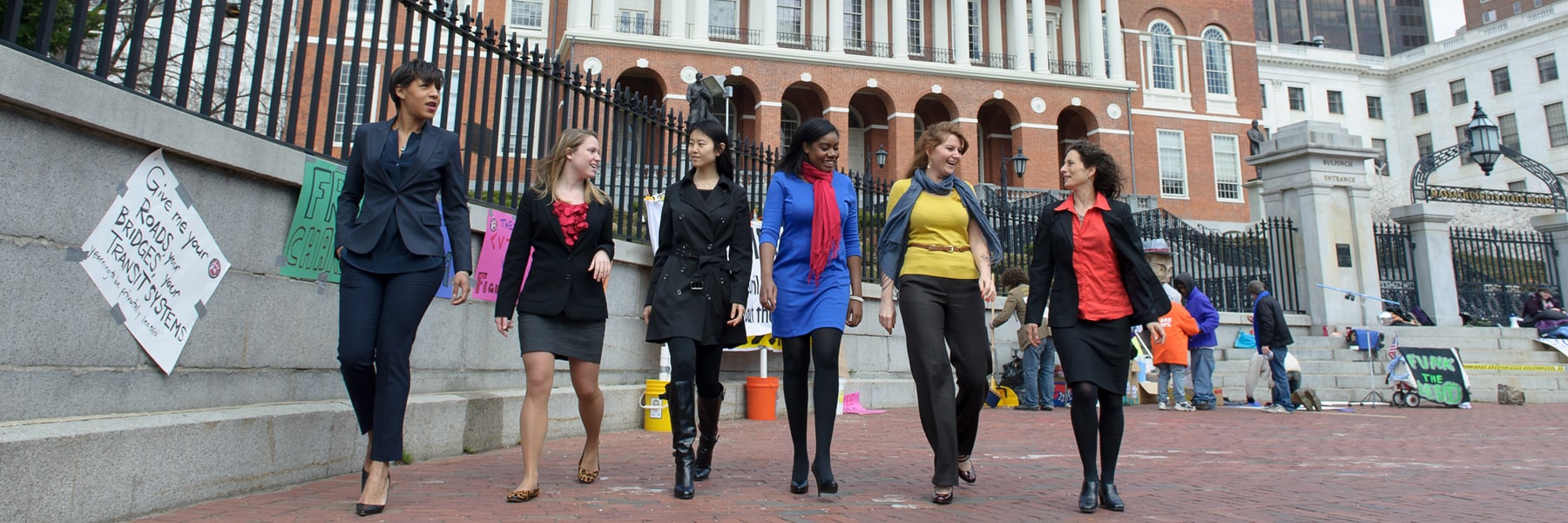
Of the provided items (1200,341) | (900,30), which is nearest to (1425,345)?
(1200,341)

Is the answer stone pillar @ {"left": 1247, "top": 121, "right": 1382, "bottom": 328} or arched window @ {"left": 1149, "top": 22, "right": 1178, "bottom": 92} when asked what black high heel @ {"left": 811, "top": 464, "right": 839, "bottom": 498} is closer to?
stone pillar @ {"left": 1247, "top": 121, "right": 1382, "bottom": 328}

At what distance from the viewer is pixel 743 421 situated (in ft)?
28.6

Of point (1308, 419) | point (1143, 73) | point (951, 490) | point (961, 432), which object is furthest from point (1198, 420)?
point (1143, 73)

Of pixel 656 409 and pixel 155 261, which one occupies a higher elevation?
pixel 155 261

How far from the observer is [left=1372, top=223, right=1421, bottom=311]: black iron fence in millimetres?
16641

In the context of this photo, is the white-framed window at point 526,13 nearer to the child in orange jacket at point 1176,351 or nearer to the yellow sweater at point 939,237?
the child in orange jacket at point 1176,351

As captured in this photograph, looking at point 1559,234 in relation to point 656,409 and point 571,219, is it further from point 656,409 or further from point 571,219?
point 571,219

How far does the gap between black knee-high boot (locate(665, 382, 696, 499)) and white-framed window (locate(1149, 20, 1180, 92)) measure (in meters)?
43.8

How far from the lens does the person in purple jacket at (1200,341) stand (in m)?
11.4

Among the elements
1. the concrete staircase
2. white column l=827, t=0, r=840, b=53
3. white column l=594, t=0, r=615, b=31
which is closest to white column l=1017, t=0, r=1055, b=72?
white column l=827, t=0, r=840, b=53

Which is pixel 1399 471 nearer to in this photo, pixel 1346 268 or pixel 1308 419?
pixel 1308 419

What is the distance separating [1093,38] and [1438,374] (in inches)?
1181

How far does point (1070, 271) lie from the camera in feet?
14.3

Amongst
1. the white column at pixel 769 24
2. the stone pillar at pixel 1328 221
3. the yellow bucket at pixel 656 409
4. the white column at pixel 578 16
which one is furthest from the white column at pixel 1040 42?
the yellow bucket at pixel 656 409
